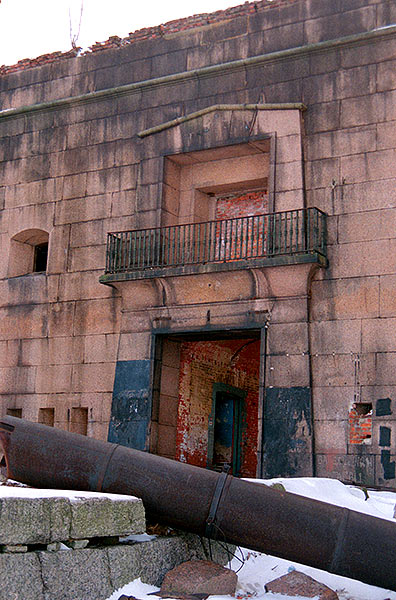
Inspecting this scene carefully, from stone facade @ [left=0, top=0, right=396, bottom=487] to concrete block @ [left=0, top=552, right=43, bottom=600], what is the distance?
313 inches

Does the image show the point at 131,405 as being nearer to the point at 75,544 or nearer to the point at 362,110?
the point at 362,110

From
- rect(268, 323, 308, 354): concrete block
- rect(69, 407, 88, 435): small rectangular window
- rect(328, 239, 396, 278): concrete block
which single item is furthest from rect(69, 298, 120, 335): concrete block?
rect(328, 239, 396, 278): concrete block

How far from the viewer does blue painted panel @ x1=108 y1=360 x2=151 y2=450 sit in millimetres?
15305

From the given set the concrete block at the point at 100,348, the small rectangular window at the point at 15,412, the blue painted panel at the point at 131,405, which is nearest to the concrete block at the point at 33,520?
the blue painted panel at the point at 131,405

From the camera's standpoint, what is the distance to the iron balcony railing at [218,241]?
14.4m

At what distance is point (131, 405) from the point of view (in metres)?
15.5

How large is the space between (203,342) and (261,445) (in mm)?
3879

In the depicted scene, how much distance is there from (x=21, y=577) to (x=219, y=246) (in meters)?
9.71

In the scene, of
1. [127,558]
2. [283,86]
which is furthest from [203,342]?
[127,558]

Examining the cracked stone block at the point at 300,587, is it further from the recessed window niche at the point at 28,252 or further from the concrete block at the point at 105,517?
the recessed window niche at the point at 28,252

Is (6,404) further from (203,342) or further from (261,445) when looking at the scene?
(261,445)

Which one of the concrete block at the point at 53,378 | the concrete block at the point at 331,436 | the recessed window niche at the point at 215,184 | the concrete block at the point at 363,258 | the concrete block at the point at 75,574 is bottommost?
the concrete block at the point at 75,574

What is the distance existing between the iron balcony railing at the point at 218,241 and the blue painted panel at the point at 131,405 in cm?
187

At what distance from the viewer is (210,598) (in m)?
6.77
